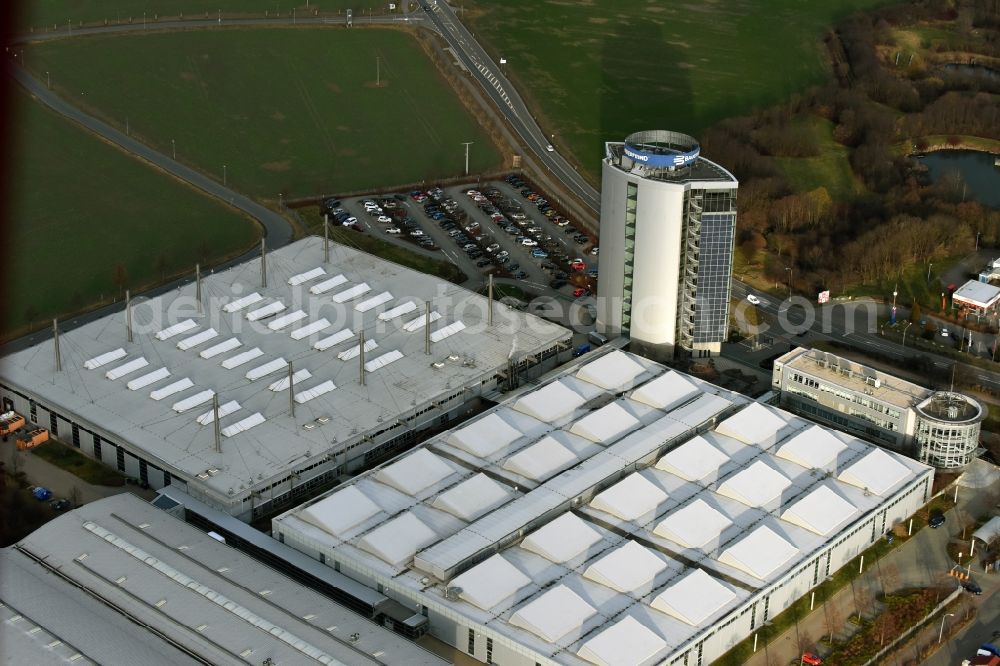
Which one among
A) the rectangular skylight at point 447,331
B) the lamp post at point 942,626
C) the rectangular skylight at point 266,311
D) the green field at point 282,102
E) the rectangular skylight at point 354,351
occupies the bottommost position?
the lamp post at point 942,626

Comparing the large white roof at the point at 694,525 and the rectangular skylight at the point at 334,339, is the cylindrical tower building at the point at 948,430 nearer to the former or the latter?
the large white roof at the point at 694,525

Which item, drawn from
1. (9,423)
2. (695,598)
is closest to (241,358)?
(9,423)

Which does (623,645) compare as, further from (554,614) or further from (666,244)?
(666,244)

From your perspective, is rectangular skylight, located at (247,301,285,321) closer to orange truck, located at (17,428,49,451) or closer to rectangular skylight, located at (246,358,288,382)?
rectangular skylight, located at (246,358,288,382)

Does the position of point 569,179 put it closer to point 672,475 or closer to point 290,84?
point 290,84

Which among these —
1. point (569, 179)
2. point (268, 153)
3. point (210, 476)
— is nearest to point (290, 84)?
point (268, 153)

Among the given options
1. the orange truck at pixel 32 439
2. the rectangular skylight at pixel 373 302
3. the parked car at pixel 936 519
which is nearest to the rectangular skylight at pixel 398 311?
the rectangular skylight at pixel 373 302

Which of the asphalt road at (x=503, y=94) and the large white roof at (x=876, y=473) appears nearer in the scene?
the large white roof at (x=876, y=473)
